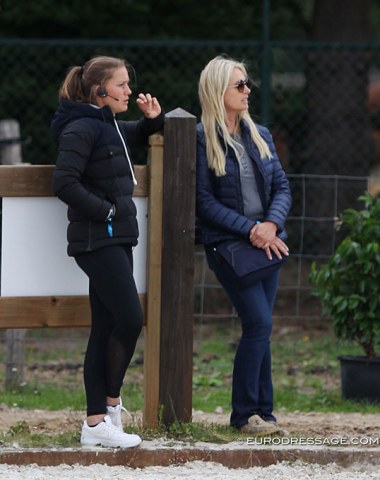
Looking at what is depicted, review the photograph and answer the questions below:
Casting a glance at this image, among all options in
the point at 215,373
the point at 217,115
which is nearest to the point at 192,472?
the point at 217,115

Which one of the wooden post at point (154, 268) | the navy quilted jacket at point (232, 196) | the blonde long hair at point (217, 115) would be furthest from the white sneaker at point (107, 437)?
the blonde long hair at point (217, 115)

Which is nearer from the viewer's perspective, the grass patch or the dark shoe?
the dark shoe

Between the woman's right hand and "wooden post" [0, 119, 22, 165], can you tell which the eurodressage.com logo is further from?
"wooden post" [0, 119, 22, 165]

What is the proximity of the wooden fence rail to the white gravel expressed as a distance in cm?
51

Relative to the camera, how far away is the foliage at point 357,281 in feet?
22.3

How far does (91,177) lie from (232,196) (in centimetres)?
71

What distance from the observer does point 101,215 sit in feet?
15.9

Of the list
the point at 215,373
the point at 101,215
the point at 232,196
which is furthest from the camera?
the point at 215,373

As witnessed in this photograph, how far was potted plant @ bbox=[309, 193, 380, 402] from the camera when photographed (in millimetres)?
6812

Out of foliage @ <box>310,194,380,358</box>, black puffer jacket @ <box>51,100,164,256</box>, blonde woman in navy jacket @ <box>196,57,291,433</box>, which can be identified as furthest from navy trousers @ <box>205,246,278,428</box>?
foliage @ <box>310,194,380,358</box>

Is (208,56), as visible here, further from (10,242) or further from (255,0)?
(10,242)

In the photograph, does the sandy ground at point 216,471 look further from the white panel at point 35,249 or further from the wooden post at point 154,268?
the white panel at point 35,249

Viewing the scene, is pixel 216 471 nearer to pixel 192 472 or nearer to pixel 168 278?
pixel 192 472

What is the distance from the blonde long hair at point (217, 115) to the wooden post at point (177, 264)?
0.08m
